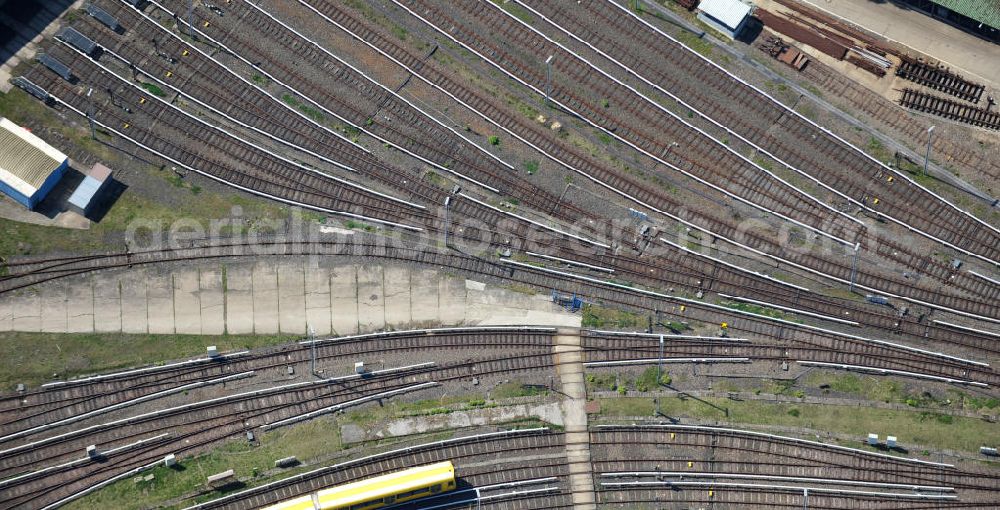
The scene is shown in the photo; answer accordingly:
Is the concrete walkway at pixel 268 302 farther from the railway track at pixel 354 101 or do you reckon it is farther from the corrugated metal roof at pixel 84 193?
the railway track at pixel 354 101

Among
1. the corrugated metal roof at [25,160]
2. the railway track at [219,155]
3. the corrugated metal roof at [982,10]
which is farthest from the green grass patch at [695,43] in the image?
the corrugated metal roof at [25,160]

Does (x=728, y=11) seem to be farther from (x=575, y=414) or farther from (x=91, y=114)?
(x=91, y=114)

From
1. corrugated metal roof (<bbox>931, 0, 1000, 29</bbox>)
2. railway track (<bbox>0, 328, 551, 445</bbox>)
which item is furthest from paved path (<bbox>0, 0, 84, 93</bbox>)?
corrugated metal roof (<bbox>931, 0, 1000, 29</bbox>)

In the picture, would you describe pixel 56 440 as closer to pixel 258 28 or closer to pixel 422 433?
pixel 422 433

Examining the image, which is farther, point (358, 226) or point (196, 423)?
point (358, 226)

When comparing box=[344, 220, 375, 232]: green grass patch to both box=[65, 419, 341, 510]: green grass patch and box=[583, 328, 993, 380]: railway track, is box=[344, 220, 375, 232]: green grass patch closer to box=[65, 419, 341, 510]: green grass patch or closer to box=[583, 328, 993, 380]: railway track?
box=[65, 419, 341, 510]: green grass patch

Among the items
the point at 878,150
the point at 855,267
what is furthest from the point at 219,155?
the point at 878,150
